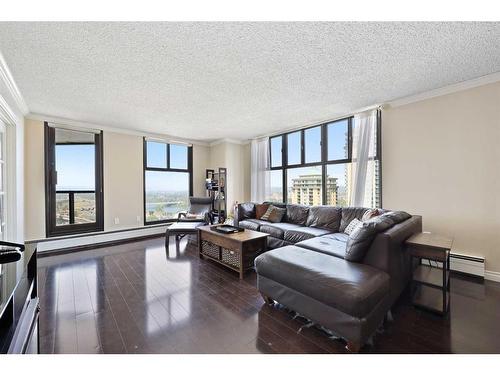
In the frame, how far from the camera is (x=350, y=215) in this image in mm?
3285

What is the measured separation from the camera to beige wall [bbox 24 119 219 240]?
3.57m

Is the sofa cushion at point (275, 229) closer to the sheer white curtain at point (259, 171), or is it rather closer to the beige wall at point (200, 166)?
the sheer white curtain at point (259, 171)

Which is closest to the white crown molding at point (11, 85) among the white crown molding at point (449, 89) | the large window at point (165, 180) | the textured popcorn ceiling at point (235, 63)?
→ the textured popcorn ceiling at point (235, 63)

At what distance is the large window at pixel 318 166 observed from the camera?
345 centimetres

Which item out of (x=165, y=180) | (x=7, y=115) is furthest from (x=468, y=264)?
(x=7, y=115)

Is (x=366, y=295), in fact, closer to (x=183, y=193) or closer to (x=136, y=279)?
(x=136, y=279)

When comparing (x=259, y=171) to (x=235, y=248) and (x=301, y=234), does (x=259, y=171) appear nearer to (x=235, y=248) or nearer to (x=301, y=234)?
(x=301, y=234)

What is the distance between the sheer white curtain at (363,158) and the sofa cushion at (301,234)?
84cm

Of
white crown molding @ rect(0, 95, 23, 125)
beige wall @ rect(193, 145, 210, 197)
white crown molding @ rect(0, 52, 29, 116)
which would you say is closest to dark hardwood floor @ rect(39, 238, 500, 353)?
white crown molding @ rect(0, 95, 23, 125)

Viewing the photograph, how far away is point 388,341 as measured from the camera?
1506 millimetres

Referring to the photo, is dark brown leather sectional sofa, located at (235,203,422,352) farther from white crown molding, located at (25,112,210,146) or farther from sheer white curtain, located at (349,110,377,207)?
white crown molding, located at (25,112,210,146)

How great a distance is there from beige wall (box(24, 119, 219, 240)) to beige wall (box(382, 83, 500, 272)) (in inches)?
196

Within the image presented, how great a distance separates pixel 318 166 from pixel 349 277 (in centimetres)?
303

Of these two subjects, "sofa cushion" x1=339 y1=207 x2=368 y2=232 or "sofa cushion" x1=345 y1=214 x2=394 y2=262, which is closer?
"sofa cushion" x1=345 y1=214 x2=394 y2=262
